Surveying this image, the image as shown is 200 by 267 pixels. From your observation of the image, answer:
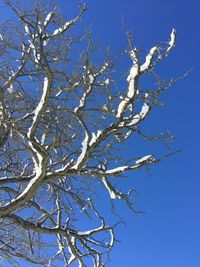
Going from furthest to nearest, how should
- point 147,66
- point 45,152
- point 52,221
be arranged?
point 52,221 → point 147,66 → point 45,152

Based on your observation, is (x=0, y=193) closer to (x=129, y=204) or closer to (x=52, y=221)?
(x=52, y=221)

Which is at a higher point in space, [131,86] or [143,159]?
[131,86]

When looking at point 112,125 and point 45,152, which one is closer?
point 45,152

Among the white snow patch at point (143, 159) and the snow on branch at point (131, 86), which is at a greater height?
the snow on branch at point (131, 86)

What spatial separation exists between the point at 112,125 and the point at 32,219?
89.6 inches

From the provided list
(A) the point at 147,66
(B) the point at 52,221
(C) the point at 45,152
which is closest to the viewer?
(C) the point at 45,152

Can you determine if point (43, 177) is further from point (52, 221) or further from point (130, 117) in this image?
point (52, 221)

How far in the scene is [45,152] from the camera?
5.33 m

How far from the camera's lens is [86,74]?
606 cm

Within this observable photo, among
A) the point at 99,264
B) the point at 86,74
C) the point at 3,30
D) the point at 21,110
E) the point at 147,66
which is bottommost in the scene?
the point at 99,264

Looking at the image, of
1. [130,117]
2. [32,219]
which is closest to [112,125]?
[130,117]

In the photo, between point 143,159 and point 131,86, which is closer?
point 143,159

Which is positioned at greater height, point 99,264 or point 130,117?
point 130,117

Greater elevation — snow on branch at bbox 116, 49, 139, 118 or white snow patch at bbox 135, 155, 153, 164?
snow on branch at bbox 116, 49, 139, 118
